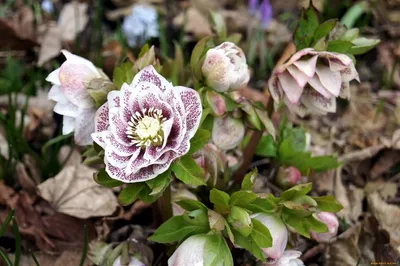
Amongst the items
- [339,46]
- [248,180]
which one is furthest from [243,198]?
[339,46]

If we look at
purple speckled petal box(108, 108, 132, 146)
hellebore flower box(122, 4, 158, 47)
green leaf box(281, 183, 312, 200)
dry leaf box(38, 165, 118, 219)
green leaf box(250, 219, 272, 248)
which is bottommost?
dry leaf box(38, 165, 118, 219)

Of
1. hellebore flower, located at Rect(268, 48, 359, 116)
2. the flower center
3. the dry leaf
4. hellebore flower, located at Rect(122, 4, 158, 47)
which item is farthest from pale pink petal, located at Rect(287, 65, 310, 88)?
hellebore flower, located at Rect(122, 4, 158, 47)

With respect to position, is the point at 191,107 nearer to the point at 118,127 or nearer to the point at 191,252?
the point at 118,127

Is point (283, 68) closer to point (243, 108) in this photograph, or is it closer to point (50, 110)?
point (243, 108)

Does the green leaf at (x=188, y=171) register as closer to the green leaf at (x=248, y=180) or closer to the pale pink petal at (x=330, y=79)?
the green leaf at (x=248, y=180)

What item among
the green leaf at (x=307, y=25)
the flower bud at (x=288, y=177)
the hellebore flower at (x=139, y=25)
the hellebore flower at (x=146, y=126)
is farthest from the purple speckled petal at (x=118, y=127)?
the hellebore flower at (x=139, y=25)

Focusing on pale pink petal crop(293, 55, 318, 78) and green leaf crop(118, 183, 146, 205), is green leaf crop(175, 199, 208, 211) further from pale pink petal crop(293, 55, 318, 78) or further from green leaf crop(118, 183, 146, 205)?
pale pink petal crop(293, 55, 318, 78)
